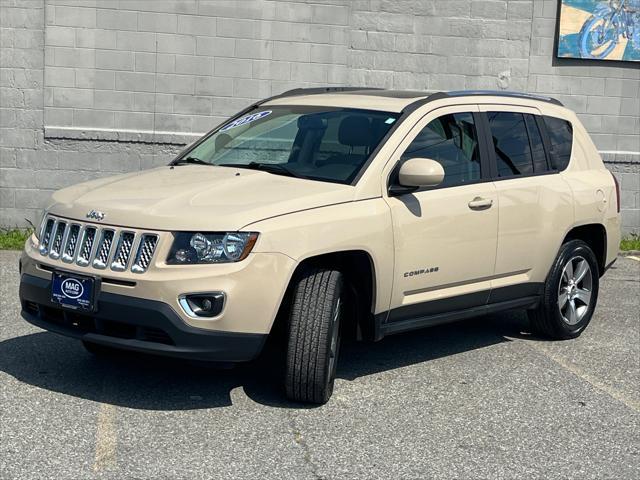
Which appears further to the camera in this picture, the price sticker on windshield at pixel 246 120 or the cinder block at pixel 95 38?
the cinder block at pixel 95 38

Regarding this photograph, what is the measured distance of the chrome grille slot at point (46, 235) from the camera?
19.9ft

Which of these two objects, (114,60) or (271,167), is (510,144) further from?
(114,60)

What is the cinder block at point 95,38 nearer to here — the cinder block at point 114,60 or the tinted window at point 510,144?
the cinder block at point 114,60

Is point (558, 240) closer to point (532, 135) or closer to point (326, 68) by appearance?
point (532, 135)

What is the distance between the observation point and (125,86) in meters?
11.7

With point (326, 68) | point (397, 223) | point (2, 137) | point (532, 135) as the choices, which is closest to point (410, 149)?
point (397, 223)

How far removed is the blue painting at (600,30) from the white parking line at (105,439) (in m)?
8.57

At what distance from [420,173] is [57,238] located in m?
2.12

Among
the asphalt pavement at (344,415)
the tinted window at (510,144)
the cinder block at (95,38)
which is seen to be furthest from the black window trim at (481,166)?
the cinder block at (95,38)

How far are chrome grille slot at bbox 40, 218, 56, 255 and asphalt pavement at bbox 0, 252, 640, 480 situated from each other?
0.80m

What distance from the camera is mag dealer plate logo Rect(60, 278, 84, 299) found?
224 inches

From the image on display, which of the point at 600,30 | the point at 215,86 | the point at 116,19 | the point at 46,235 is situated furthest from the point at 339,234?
the point at 600,30

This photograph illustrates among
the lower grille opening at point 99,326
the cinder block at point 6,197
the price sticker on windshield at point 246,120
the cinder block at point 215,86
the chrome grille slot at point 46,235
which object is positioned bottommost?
the cinder block at point 6,197

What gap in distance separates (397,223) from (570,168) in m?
2.18
